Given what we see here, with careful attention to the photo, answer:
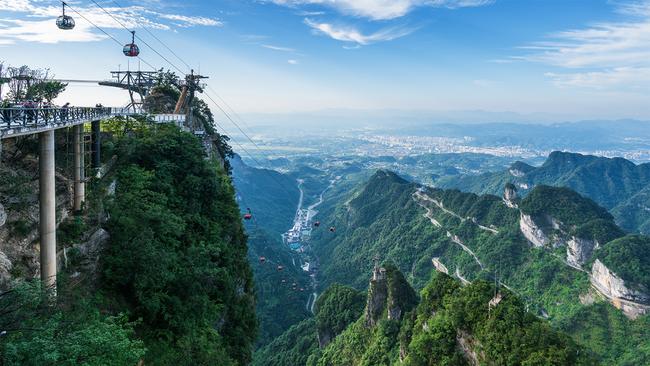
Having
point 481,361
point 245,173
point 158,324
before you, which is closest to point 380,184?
point 245,173

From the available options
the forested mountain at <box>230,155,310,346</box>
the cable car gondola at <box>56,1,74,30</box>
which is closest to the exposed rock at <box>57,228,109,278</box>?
the cable car gondola at <box>56,1,74,30</box>

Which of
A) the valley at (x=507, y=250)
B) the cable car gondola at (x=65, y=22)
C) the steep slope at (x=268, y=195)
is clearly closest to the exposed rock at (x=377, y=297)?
the valley at (x=507, y=250)

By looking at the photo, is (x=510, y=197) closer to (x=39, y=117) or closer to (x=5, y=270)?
(x=39, y=117)

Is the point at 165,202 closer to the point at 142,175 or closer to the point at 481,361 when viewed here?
the point at 142,175

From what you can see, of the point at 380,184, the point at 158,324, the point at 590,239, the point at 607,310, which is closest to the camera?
the point at 158,324

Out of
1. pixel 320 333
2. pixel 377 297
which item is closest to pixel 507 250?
pixel 320 333

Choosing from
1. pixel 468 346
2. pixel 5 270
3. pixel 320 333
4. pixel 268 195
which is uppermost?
pixel 5 270
